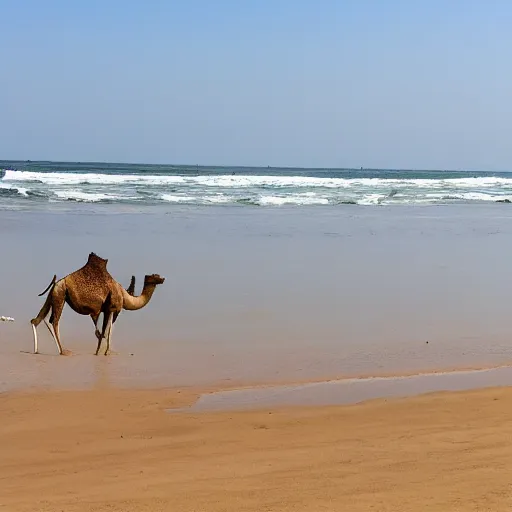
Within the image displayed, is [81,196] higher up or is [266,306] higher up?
[266,306]

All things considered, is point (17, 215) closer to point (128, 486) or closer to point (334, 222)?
point (334, 222)

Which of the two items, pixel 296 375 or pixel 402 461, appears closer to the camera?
pixel 402 461

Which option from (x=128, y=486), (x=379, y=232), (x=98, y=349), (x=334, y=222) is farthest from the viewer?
(x=334, y=222)

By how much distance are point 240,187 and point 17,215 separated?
78.7 feet

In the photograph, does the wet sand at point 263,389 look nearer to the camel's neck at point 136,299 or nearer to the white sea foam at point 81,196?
→ the camel's neck at point 136,299

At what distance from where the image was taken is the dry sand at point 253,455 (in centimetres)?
362

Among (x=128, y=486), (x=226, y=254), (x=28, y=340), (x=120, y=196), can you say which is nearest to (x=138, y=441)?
(x=128, y=486)

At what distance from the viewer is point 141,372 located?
6211mm

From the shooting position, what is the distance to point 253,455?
4262 millimetres

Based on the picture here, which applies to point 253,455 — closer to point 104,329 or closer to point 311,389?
point 311,389

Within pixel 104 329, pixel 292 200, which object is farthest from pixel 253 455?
pixel 292 200

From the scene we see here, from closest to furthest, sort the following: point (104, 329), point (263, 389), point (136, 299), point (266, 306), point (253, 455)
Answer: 1. point (253, 455)
2. point (263, 389)
3. point (104, 329)
4. point (136, 299)
5. point (266, 306)

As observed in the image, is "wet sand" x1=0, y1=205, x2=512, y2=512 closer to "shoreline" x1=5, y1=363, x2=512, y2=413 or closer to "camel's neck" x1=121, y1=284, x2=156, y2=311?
"shoreline" x1=5, y1=363, x2=512, y2=413

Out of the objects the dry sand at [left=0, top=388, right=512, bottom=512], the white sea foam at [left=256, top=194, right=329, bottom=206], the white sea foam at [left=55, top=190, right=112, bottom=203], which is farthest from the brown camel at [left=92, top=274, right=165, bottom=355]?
the white sea foam at [left=256, top=194, right=329, bottom=206]
